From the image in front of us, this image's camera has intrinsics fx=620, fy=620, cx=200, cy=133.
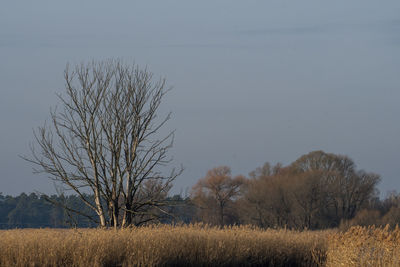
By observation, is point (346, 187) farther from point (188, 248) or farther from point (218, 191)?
point (188, 248)

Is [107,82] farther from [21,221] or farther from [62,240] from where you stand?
[21,221]

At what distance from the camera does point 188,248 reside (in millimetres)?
17109

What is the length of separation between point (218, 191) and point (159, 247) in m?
71.5

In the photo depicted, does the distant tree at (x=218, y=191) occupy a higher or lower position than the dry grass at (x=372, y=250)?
higher

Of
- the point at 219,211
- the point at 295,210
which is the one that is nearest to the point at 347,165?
the point at 295,210

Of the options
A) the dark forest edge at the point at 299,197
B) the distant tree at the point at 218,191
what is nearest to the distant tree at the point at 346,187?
the dark forest edge at the point at 299,197

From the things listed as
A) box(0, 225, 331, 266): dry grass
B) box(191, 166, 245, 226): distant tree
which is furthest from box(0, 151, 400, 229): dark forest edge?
box(0, 225, 331, 266): dry grass

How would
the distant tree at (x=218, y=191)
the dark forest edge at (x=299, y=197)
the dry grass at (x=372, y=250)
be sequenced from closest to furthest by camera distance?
the dry grass at (x=372, y=250) < the dark forest edge at (x=299, y=197) < the distant tree at (x=218, y=191)

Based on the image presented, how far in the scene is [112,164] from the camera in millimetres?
20094

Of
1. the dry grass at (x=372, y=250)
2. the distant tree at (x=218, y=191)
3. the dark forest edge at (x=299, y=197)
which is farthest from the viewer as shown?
the distant tree at (x=218, y=191)

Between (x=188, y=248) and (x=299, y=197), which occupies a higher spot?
(x=299, y=197)

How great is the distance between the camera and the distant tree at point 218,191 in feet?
279

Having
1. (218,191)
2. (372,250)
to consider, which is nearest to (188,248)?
(372,250)

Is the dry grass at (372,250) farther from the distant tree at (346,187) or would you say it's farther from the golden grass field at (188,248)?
the distant tree at (346,187)
